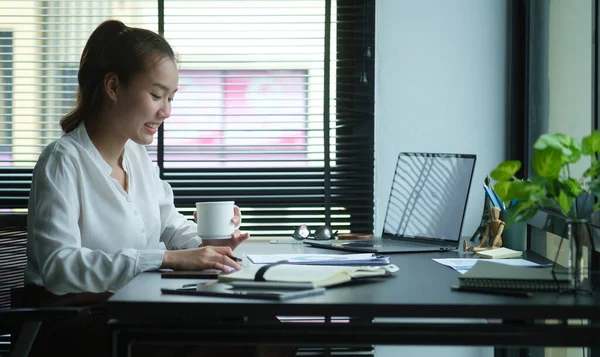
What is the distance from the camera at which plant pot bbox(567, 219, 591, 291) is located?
1456 mm

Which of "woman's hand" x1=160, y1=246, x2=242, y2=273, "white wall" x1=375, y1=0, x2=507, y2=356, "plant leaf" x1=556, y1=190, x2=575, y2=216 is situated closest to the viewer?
"plant leaf" x1=556, y1=190, x2=575, y2=216

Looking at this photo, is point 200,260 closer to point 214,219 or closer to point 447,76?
point 214,219

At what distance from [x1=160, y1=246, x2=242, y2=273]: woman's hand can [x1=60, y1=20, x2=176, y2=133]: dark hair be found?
2.06 ft

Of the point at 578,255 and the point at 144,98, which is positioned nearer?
the point at 578,255

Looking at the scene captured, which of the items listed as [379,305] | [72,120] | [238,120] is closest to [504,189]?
[379,305]

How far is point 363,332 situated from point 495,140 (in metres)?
1.83

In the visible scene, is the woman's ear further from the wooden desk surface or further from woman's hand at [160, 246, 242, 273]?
the wooden desk surface

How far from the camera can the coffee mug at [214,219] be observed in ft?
6.63

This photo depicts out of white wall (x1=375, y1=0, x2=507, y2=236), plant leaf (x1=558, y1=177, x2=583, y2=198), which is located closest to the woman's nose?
white wall (x1=375, y1=0, x2=507, y2=236)

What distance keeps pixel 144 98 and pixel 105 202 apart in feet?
1.05

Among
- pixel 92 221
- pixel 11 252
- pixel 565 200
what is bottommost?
pixel 11 252

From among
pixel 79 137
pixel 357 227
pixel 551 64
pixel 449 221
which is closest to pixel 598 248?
pixel 449 221

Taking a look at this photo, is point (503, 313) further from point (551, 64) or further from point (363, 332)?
point (551, 64)

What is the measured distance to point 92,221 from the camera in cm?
206
